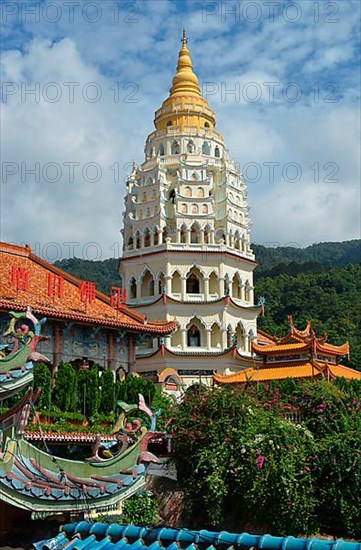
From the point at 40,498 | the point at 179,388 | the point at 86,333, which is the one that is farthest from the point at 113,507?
the point at 179,388

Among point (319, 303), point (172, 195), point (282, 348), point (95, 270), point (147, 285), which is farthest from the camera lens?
point (95, 270)

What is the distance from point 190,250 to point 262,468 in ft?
81.4

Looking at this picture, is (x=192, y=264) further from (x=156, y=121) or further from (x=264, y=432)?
(x=264, y=432)

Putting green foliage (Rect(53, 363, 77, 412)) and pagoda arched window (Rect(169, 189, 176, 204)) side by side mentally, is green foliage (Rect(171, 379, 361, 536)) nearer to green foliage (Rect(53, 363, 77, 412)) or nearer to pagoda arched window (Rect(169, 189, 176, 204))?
green foliage (Rect(53, 363, 77, 412))

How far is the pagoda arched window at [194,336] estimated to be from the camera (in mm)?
41094

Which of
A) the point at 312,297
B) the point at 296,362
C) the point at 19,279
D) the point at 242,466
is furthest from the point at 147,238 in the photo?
the point at 312,297

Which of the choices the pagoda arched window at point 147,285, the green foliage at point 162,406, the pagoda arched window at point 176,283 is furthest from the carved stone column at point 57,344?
the pagoda arched window at point 147,285

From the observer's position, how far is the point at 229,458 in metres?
18.0

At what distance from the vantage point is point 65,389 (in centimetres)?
2247

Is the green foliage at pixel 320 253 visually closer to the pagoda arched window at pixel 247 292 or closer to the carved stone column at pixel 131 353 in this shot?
the pagoda arched window at pixel 247 292

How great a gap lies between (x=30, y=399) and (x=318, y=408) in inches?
377

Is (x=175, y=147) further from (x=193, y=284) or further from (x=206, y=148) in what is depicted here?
(x=193, y=284)

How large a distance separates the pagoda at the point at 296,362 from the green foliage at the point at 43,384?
43.1 feet

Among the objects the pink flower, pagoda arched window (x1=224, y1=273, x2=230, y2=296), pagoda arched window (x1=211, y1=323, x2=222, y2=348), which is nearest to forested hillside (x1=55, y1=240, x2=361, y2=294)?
pagoda arched window (x1=224, y1=273, x2=230, y2=296)
